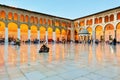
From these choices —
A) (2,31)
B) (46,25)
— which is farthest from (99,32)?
(2,31)

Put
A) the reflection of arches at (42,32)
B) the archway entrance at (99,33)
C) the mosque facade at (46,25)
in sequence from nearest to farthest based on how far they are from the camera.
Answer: the mosque facade at (46,25) < the archway entrance at (99,33) < the reflection of arches at (42,32)

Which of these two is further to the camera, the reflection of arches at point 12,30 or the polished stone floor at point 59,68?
the reflection of arches at point 12,30

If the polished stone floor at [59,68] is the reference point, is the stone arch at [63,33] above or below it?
above

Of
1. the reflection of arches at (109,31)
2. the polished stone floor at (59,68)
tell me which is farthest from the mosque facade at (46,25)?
the polished stone floor at (59,68)

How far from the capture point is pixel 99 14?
34.6 metres

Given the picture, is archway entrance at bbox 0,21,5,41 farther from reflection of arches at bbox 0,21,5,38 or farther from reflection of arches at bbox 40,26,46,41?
reflection of arches at bbox 40,26,46,41

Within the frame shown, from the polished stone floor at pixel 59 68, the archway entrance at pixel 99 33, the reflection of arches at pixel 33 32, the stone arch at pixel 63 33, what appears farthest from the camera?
the stone arch at pixel 63 33

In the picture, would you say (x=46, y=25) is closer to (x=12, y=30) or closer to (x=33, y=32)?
(x=33, y=32)

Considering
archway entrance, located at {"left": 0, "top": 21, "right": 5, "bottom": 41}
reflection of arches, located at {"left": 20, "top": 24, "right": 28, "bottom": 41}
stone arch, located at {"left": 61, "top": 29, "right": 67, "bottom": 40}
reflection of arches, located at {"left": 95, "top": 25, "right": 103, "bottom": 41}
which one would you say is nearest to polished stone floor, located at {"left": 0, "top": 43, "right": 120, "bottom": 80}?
archway entrance, located at {"left": 0, "top": 21, "right": 5, "bottom": 41}

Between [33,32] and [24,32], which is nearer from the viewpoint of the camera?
[24,32]

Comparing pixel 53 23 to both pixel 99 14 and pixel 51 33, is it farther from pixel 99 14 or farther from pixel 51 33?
pixel 99 14

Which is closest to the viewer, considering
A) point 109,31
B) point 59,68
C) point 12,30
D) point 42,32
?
point 59,68

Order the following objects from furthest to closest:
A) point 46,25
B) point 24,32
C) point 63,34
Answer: point 63,34
point 46,25
point 24,32

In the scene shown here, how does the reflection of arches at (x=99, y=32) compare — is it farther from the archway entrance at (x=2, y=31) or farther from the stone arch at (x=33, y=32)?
the archway entrance at (x=2, y=31)
